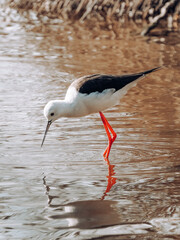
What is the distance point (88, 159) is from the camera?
7160mm

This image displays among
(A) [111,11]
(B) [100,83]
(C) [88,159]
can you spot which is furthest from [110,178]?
(A) [111,11]

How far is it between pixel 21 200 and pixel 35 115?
9.89 ft

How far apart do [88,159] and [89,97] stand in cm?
72

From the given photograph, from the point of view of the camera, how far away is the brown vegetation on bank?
15.7m

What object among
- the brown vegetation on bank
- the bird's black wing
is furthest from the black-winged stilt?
the brown vegetation on bank

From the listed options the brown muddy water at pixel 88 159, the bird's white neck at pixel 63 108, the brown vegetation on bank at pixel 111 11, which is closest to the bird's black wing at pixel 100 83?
the bird's white neck at pixel 63 108

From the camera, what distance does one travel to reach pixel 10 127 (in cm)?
819

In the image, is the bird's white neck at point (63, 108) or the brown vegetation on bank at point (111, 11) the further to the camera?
the brown vegetation on bank at point (111, 11)

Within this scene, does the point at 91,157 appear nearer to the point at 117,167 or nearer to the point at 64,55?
the point at 117,167

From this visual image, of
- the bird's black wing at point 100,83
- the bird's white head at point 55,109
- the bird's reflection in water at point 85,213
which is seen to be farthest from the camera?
the bird's black wing at point 100,83

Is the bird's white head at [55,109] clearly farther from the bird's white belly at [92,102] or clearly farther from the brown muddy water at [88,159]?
the brown muddy water at [88,159]

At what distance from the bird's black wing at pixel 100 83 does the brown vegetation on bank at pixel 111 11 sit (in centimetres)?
730

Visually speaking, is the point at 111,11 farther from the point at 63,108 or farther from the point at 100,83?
the point at 63,108

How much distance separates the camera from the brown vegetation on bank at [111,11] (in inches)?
618
